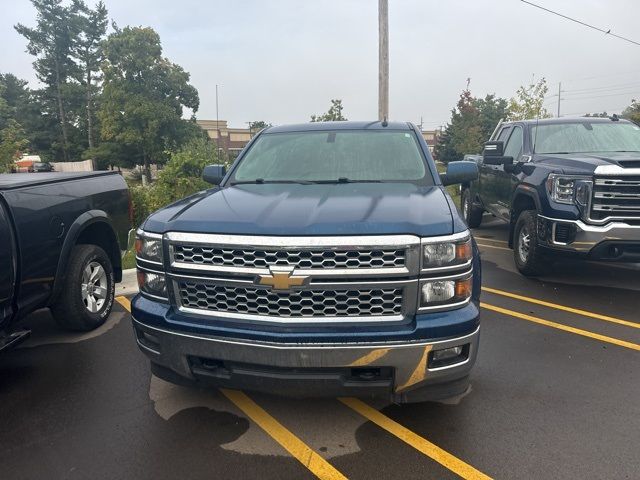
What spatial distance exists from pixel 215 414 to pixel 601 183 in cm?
442

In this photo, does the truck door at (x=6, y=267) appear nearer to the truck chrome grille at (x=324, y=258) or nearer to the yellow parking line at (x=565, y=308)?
the truck chrome grille at (x=324, y=258)

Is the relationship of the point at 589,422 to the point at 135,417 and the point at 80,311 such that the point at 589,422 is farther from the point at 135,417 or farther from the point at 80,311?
the point at 80,311

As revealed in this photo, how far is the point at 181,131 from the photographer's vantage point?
50656mm

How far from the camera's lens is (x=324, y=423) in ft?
10.2

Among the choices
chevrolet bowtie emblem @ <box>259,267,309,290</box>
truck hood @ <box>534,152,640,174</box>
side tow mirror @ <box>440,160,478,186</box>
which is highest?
truck hood @ <box>534,152,640,174</box>

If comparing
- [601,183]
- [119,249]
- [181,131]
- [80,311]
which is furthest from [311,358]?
[181,131]

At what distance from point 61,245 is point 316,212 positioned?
2.58 metres

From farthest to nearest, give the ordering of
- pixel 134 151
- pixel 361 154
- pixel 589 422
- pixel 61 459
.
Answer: pixel 134 151 < pixel 361 154 < pixel 589 422 < pixel 61 459

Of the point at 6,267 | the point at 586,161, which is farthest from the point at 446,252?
the point at 586,161

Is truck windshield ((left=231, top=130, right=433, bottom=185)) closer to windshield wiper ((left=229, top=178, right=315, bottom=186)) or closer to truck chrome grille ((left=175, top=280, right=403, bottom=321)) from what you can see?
windshield wiper ((left=229, top=178, right=315, bottom=186))

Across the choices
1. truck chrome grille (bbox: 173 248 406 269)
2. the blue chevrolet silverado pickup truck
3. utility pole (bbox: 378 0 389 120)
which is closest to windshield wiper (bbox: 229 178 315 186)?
the blue chevrolet silverado pickup truck

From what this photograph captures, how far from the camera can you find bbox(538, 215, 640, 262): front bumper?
16.7ft

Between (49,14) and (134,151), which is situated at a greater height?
(49,14)

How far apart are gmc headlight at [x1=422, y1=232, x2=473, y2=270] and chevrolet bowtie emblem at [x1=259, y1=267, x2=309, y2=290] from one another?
0.64 meters
